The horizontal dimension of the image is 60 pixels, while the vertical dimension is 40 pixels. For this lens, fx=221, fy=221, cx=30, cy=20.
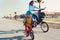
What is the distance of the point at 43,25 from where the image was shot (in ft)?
42.5

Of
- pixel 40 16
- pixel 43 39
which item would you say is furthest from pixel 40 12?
pixel 43 39

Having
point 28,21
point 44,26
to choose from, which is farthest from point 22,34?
point 28,21

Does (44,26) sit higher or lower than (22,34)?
higher

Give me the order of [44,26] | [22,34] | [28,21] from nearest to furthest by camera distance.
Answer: [28,21] → [22,34] → [44,26]

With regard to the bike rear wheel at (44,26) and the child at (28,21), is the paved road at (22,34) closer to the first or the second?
the bike rear wheel at (44,26)

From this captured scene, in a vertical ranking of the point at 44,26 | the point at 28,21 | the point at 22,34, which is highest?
the point at 28,21

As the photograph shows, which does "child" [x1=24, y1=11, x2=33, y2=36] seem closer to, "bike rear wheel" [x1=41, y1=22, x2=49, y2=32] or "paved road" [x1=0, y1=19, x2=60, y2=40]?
"paved road" [x1=0, y1=19, x2=60, y2=40]

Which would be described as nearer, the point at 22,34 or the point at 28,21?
the point at 28,21

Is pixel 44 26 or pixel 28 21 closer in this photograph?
pixel 28 21

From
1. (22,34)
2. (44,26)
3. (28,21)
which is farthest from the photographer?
(44,26)

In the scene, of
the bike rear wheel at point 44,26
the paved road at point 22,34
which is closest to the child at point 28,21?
the paved road at point 22,34

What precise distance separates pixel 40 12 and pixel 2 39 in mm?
3815

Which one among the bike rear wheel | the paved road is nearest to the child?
the paved road

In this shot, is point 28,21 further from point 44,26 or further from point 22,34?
point 44,26
